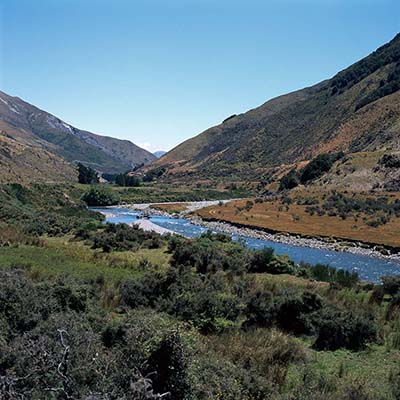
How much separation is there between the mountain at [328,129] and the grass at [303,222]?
3166 centimetres

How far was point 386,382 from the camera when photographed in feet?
31.8

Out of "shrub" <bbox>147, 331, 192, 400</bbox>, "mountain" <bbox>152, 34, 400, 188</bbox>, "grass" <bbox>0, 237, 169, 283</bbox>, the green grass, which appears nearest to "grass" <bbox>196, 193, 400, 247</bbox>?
"grass" <bbox>0, 237, 169, 283</bbox>

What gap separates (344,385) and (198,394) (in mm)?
3459

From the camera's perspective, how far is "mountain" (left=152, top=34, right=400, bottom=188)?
325ft

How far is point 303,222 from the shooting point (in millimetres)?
50000

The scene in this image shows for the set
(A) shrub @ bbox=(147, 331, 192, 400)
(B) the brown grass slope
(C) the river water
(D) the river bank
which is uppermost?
(B) the brown grass slope

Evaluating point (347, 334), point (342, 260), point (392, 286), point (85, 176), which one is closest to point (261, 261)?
point (392, 286)

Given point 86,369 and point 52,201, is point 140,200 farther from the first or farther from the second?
point 86,369

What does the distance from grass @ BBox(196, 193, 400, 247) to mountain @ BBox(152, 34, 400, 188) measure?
31657 mm

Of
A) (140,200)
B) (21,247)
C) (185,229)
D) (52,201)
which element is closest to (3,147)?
(140,200)

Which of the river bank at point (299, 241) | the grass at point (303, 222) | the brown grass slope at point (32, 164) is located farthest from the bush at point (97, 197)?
the river bank at point (299, 241)

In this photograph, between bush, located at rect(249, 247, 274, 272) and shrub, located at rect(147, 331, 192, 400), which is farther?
bush, located at rect(249, 247, 274, 272)

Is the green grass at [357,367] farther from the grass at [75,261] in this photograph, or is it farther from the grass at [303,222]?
the grass at [303,222]

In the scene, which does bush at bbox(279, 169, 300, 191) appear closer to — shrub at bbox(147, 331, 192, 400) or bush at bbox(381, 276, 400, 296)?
bush at bbox(381, 276, 400, 296)
